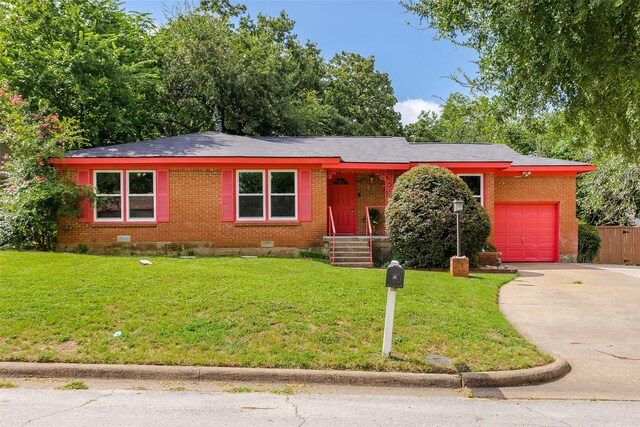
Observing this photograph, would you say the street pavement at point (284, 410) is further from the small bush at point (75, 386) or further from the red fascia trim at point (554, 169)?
the red fascia trim at point (554, 169)

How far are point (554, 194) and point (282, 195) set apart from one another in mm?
10794

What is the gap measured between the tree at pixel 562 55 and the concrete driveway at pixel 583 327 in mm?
3461

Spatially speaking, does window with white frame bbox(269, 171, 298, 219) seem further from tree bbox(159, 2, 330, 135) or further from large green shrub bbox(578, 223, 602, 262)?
large green shrub bbox(578, 223, 602, 262)

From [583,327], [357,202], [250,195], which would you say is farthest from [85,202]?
[583,327]

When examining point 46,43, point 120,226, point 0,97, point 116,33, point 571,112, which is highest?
point 116,33

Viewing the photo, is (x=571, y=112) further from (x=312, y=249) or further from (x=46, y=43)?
(x=46, y=43)

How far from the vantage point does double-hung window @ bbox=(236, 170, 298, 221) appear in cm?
1489

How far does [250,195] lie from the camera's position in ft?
48.9

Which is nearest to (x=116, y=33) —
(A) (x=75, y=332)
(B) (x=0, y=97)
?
(B) (x=0, y=97)

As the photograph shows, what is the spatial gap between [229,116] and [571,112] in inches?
727

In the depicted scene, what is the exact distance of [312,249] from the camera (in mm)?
14750

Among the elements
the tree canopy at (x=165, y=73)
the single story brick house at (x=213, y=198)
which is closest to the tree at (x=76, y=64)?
the tree canopy at (x=165, y=73)

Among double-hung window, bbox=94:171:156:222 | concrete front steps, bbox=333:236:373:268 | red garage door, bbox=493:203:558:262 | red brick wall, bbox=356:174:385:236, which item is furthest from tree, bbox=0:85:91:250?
red garage door, bbox=493:203:558:262

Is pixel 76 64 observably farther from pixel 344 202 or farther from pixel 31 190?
pixel 344 202
